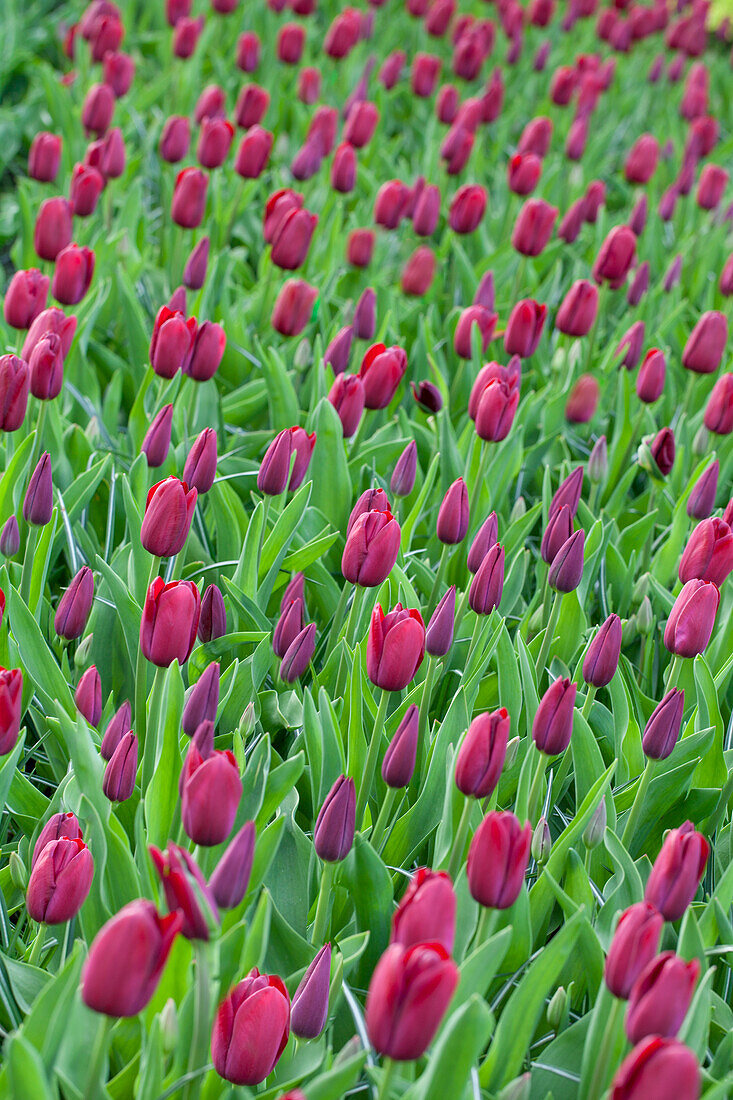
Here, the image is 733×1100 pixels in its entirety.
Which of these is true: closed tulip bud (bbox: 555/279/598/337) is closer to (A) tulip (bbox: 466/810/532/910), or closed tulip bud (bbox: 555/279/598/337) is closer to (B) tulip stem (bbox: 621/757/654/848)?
(B) tulip stem (bbox: 621/757/654/848)

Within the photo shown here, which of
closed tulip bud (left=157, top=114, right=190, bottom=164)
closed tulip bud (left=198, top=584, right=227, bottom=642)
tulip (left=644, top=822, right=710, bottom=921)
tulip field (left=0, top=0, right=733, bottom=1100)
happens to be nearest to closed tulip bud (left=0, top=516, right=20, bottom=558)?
tulip field (left=0, top=0, right=733, bottom=1100)

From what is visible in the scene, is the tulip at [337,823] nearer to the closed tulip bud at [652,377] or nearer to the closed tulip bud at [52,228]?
the closed tulip bud at [652,377]

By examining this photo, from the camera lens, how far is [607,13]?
525 cm

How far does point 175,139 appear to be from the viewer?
2941 millimetres

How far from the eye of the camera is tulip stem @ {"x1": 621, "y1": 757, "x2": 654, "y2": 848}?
141 cm

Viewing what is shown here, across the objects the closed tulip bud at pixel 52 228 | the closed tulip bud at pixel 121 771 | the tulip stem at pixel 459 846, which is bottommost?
the tulip stem at pixel 459 846

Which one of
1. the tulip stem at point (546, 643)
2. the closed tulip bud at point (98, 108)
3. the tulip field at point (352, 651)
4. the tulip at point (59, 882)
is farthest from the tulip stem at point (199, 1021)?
the closed tulip bud at point (98, 108)

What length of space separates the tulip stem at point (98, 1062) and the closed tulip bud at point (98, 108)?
261 centimetres

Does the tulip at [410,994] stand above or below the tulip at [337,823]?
above

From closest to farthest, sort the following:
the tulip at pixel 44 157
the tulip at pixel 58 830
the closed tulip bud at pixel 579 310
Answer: the tulip at pixel 58 830
the closed tulip bud at pixel 579 310
the tulip at pixel 44 157

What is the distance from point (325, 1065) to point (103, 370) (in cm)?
181

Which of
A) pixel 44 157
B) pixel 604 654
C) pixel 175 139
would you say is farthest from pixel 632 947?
pixel 175 139

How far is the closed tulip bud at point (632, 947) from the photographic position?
938 mm

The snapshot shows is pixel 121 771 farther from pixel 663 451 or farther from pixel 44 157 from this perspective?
pixel 44 157
